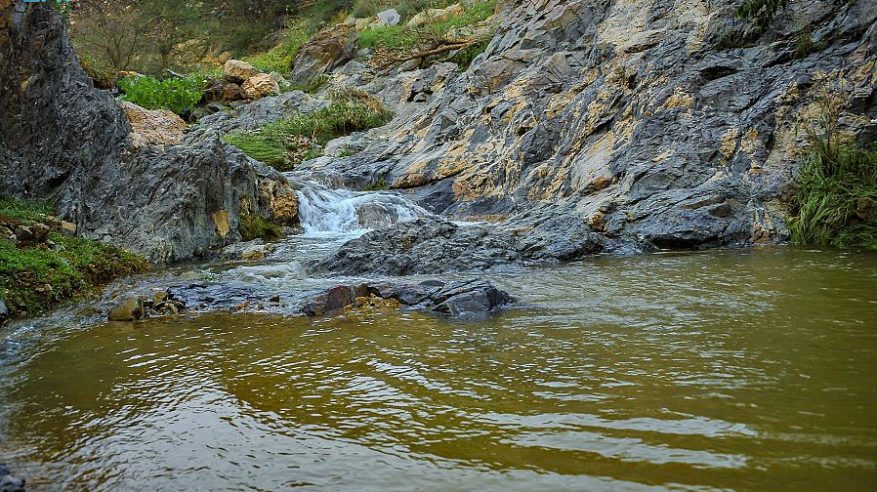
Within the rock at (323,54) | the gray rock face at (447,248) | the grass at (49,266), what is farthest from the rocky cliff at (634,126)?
the rock at (323,54)

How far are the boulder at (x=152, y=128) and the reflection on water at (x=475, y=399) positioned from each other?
6783 mm

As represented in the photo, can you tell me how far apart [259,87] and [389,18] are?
789 centimetres

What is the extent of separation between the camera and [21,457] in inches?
116

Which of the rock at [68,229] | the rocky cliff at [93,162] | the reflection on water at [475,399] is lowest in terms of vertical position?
the reflection on water at [475,399]

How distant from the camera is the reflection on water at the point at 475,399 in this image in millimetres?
2527

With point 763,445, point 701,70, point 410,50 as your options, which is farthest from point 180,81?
point 763,445

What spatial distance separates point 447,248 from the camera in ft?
28.0

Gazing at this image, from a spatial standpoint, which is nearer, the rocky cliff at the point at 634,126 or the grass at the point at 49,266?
the grass at the point at 49,266

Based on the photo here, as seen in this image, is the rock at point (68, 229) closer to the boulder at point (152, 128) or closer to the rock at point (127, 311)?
the boulder at point (152, 128)

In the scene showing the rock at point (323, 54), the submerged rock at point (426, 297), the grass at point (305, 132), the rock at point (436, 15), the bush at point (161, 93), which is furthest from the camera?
the rock at point (436, 15)

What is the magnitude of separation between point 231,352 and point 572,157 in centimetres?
910

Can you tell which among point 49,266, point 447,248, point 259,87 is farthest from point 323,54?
point 49,266

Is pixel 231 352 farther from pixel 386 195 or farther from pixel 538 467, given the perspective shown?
pixel 386 195

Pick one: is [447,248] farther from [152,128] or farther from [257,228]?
[152,128]
